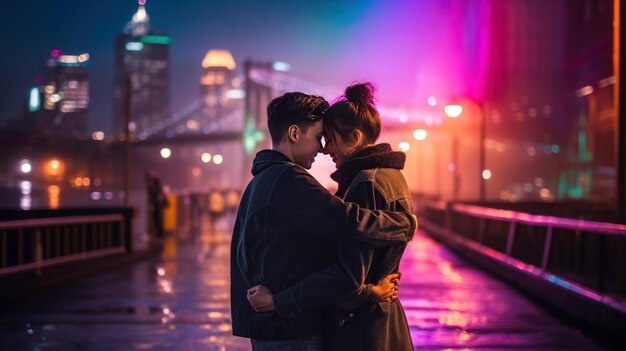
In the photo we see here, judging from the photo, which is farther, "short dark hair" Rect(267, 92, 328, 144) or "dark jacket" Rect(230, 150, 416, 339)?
"short dark hair" Rect(267, 92, 328, 144)

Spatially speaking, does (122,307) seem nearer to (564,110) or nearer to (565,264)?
(565,264)

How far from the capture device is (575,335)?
27.1 ft

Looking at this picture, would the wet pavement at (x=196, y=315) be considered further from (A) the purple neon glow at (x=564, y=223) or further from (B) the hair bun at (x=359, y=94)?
(B) the hair bun at (x=359, y=94)

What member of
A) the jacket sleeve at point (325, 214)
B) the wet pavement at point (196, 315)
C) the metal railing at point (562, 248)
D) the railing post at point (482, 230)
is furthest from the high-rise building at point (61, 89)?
the jacket sleeve at point (325, 214)

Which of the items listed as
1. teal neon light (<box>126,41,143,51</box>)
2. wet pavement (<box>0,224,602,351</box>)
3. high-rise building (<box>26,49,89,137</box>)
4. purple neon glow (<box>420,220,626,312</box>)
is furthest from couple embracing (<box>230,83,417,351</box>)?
teal neon light (<box>126,41,143,51</box>)

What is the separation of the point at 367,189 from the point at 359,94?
0.42 m

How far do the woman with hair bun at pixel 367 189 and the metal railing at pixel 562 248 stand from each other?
18.0 feet

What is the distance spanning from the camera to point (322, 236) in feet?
10.1

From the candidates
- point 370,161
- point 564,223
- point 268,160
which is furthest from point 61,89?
point 370,161

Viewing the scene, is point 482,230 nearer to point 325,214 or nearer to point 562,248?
point 562,248

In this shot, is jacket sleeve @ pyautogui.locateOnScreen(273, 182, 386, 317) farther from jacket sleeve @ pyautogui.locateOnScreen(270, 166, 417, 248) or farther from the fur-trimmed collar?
the fur-trimmed collar

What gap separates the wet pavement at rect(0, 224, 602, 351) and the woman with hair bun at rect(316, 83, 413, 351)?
167 inches

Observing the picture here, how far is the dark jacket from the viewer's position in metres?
3.04

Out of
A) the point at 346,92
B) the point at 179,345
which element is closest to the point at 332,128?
the point at 346,92
